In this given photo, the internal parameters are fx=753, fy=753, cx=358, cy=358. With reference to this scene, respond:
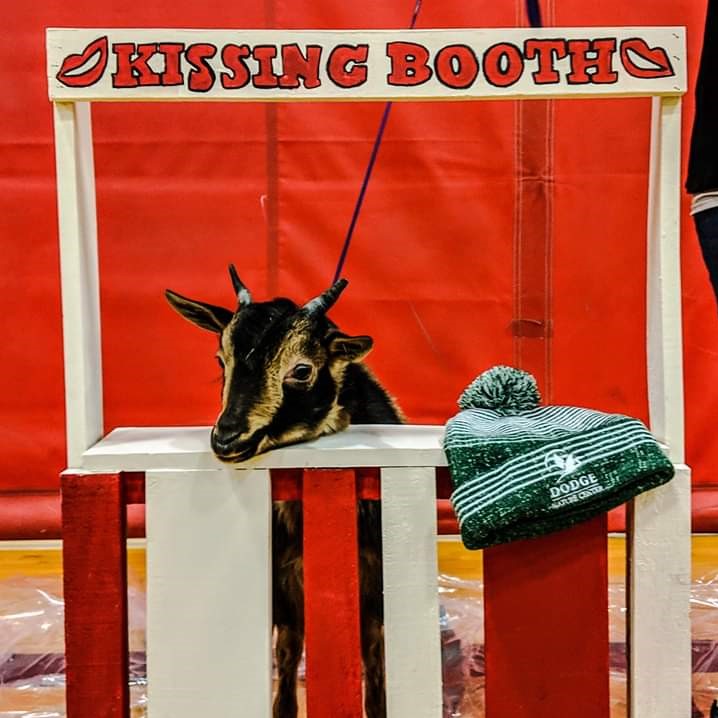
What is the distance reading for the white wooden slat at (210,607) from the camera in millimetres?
823

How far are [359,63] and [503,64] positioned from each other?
0.15 metres

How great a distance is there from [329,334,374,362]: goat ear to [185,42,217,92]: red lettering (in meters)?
0.32

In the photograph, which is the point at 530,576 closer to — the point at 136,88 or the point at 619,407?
the point at 136,88

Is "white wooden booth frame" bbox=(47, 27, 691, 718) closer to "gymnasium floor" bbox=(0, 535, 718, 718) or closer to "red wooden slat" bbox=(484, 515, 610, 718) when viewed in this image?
"red wooden slat" bbox=(484, 515, 610, 718)

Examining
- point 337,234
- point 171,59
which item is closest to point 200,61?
point 171,59

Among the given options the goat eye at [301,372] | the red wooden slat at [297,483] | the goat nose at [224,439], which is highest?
the goat eye at [301,372]

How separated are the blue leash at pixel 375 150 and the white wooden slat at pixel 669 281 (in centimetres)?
83

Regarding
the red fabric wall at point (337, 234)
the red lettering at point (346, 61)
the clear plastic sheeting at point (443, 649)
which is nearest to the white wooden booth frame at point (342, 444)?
the red lettering at point (346, 61)

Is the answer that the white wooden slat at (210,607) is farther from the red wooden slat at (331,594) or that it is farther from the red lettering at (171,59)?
the red lettering at (171,59)

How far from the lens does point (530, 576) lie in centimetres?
82

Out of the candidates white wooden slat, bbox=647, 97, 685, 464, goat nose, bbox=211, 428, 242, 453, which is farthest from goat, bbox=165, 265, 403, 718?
white wooden slat, bbox=647, 97, 685, 464

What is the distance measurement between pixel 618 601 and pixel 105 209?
1.32 metres

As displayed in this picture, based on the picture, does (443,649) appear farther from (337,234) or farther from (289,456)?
(337,234)

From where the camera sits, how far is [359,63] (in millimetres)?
800
